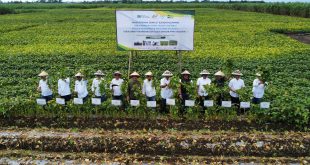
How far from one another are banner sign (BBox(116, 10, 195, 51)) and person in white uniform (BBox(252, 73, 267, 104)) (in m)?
3.10

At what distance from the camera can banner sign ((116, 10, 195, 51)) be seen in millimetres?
12641

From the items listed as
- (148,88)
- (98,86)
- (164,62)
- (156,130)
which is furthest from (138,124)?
(164,62)

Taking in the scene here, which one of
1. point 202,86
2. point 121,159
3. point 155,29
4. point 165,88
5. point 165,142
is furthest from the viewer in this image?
point 155,29

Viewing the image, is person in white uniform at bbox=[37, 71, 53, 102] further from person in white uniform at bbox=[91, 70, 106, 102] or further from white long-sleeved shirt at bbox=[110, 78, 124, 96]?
white long-sleeved shirt at bbox=[110, 78, 124, 96]

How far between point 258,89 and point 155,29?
4.23m

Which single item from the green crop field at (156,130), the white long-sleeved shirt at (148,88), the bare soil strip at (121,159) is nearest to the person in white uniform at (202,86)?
the green crop field at (156,130)

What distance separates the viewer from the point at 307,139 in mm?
9094

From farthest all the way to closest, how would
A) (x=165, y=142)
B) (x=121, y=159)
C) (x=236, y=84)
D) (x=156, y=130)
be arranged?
(x=236, y=84)
(x=156, y=130)
(x=165, y=142)
(x=121, y=159)

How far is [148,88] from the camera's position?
35.1ft

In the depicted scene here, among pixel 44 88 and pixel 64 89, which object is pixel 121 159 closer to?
pixel 64 89

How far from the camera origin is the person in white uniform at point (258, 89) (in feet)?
34.1

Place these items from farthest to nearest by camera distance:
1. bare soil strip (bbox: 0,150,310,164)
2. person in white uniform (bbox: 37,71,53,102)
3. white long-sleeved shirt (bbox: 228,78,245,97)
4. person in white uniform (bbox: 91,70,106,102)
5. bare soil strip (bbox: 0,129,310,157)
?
person in white uniform (bbox: 37,71,53,102) → person in white uniform (bbox: 91,70,106,102) → white long-sleeved shirt (bbox: 228,78,245,97) → bare soil strip (bbox: 0,129,310,157) → bare soil strip (bbox: 0,150,310,164)

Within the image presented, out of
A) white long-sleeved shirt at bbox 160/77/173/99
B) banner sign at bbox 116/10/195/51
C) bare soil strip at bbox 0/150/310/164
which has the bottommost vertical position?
bare soil strip at bbox 0/150/310/164

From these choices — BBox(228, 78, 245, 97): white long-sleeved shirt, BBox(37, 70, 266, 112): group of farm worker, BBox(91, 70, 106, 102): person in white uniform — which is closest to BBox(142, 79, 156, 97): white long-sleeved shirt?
BBox(37, 70, 266, 112): group of farm worker
